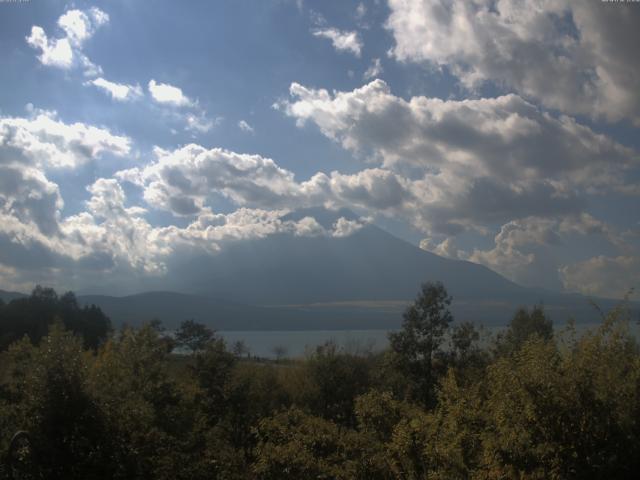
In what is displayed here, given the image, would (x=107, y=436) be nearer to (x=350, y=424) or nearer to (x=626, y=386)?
(x=626, y=386)

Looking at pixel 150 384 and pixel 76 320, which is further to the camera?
pixel 76 320

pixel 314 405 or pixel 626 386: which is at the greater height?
pixel 626 386

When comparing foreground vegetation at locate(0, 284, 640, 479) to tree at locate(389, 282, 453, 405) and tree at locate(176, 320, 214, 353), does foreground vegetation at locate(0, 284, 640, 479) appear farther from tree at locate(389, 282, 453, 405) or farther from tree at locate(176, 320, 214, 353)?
tree at locate(176, 320, 214, 353)

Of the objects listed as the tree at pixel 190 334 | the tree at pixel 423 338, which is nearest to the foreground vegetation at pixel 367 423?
the tree at pixel 423 338

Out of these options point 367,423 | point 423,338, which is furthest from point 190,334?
point 367,423

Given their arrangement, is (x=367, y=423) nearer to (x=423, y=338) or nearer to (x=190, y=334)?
(x=423, y=338)

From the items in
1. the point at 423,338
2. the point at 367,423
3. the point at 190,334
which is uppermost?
the point at 423,338

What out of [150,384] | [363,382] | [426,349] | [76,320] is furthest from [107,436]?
[76,320]

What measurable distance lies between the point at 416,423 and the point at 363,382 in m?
26.8

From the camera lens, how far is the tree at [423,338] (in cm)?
2984

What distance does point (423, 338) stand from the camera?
30328 mm

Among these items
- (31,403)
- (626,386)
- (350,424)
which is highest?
(626,386)

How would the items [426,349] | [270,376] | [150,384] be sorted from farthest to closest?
[270,376] < [426,349] < [150,384]

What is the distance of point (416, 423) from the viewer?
1164cm
